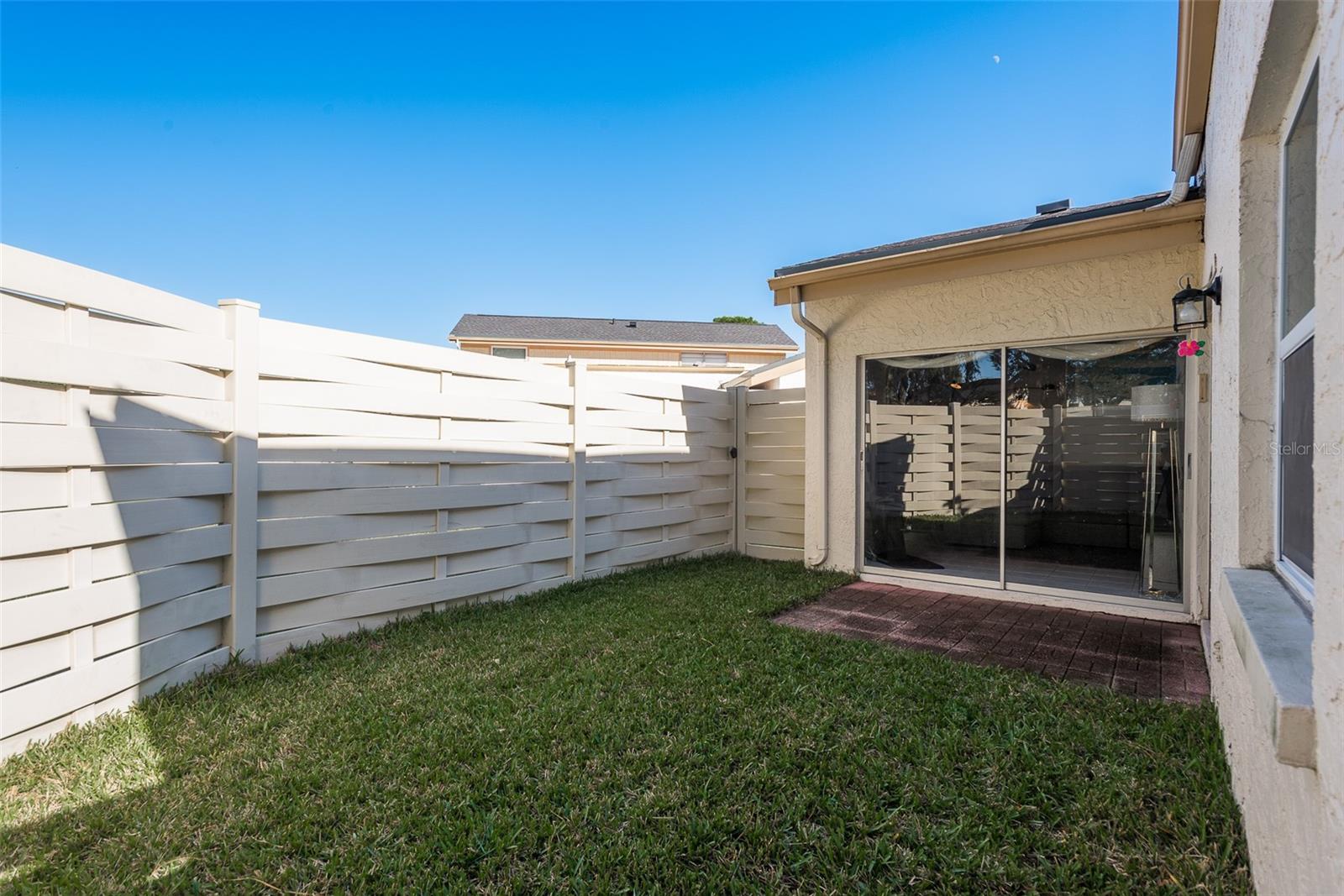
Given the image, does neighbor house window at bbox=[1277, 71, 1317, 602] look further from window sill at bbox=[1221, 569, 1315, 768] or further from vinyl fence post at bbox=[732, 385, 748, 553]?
vinyl fence post at bbox=[732, 385, 748, 553]

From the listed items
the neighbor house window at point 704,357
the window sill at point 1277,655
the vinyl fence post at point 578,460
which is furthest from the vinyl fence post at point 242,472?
the neighbor house window at point 704,357

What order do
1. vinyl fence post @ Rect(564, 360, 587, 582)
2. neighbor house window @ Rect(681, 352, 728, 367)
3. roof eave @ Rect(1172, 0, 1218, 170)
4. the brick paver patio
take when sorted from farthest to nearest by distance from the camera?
neighbor house window @ Rect(681, 352, 728, 367), vinyl fence post @ Rect(564, 360, 587, 582), the brick paver patio, roof eave @ Rect(1172, 0, 1218, 170)

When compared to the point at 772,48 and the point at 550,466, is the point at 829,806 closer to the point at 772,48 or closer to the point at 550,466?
the point at 550,466

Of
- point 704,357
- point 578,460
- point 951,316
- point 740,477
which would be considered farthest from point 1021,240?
point 704,357

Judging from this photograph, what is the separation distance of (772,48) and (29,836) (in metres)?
12.0

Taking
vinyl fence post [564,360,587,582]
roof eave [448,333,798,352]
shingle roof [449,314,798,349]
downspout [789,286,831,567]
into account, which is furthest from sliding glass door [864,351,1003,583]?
shingle roof [449,314,798,349]

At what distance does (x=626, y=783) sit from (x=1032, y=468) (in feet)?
14.8

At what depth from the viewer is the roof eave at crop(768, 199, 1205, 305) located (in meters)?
4.12

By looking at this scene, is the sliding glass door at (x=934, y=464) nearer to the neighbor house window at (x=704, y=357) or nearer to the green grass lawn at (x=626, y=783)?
the green grass lawn at (x=626, y=783)

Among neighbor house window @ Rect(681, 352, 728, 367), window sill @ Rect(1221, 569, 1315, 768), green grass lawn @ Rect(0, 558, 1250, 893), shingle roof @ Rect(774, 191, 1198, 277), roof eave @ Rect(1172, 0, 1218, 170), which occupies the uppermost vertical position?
neighbor house window @ Rect(681, 352, 728, 367)

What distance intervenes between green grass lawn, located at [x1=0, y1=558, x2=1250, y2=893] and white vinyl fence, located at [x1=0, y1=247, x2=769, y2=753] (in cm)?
36

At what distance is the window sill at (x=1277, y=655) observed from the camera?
41.6 inches

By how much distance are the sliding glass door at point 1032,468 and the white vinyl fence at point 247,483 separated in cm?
247

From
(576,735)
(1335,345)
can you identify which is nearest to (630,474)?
(576,735)
